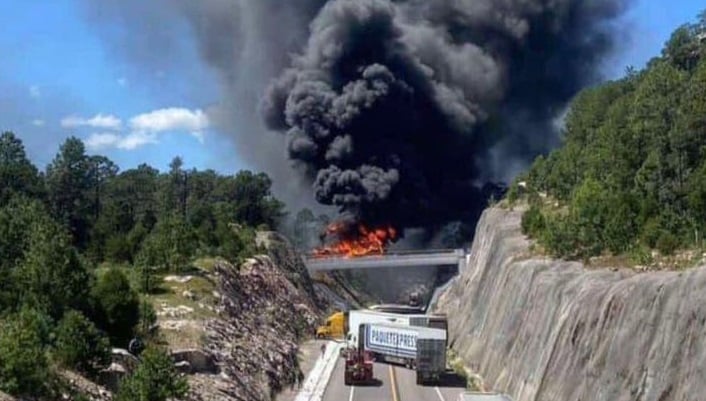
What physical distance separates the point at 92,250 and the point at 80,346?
49953 mm

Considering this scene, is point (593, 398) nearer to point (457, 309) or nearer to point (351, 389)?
point (351, 389)

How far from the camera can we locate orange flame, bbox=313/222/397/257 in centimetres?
13250

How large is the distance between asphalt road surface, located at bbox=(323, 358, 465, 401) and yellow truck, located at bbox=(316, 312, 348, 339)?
22314 mm

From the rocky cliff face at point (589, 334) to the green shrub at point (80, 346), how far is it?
17.6m

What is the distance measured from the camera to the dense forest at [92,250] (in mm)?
38312

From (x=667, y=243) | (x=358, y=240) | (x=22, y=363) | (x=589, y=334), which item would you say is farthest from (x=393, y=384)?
(x=358, y=240)

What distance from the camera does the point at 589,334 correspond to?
1555 inches

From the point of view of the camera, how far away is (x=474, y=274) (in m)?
95.3

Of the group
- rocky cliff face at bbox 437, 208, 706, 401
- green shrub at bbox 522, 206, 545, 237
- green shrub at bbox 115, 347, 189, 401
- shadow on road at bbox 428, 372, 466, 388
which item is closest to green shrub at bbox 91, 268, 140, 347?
green shrub at bbox 115, 347, 189, 401

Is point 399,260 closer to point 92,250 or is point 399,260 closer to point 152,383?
point 92,250

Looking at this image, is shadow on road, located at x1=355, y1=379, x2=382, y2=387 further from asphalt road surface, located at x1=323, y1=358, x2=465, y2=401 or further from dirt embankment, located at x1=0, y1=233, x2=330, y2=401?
dirt embankment, located at x1=0, y1=233, x2=330, y2=401

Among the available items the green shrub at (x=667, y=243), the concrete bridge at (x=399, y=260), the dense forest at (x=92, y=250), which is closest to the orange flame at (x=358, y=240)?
the concrete bridge at (x=399, y=260)

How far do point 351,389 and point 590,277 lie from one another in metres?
20.7

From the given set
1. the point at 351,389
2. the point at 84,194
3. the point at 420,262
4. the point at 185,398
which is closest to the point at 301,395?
the point at 351,389
